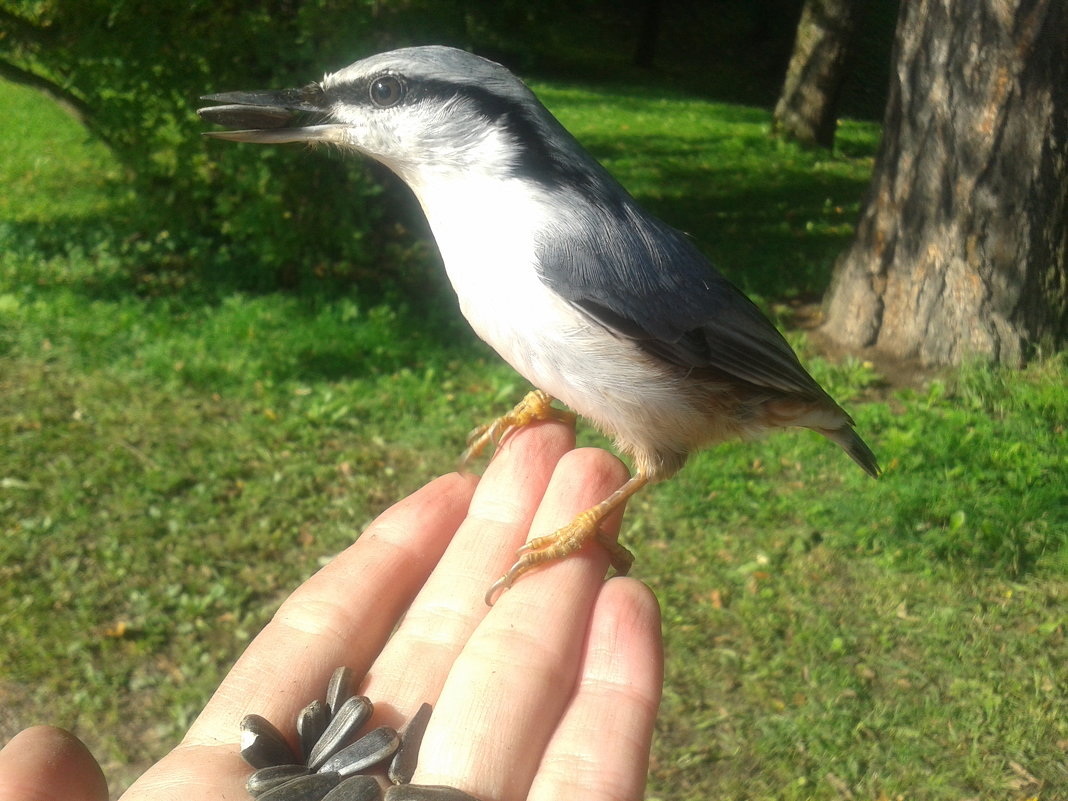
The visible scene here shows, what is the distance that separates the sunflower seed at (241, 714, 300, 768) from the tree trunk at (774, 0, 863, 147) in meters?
10.8

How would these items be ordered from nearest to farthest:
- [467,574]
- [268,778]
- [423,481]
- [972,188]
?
[268,778] < [467,574] < [423,481] < [972,188]

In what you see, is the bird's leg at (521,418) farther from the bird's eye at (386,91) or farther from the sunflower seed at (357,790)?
the sunflower seed at (357,790)

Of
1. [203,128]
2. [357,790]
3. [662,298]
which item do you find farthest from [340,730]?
[203,128]

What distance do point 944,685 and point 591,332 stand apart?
7.44ft

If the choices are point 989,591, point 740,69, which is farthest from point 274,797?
point 740,69

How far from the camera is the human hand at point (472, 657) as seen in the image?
6.17ft

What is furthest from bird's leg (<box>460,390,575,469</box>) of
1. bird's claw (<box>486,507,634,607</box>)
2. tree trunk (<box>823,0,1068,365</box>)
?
tree trunk (<box>823,0,1068,365</box>)

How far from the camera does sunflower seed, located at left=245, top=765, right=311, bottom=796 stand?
1924 millimetres

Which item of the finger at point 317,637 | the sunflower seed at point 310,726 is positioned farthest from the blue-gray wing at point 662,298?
the sunflower seed at point 310,726

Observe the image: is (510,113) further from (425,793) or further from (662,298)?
(425,793)

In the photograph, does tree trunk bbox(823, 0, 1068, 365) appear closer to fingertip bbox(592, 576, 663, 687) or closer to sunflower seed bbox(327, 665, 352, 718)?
fingertip bbox(592, 576, 663, 687)

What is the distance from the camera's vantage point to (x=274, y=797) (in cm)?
190

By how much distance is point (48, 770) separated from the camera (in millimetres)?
1706

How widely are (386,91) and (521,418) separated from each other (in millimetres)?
1148
